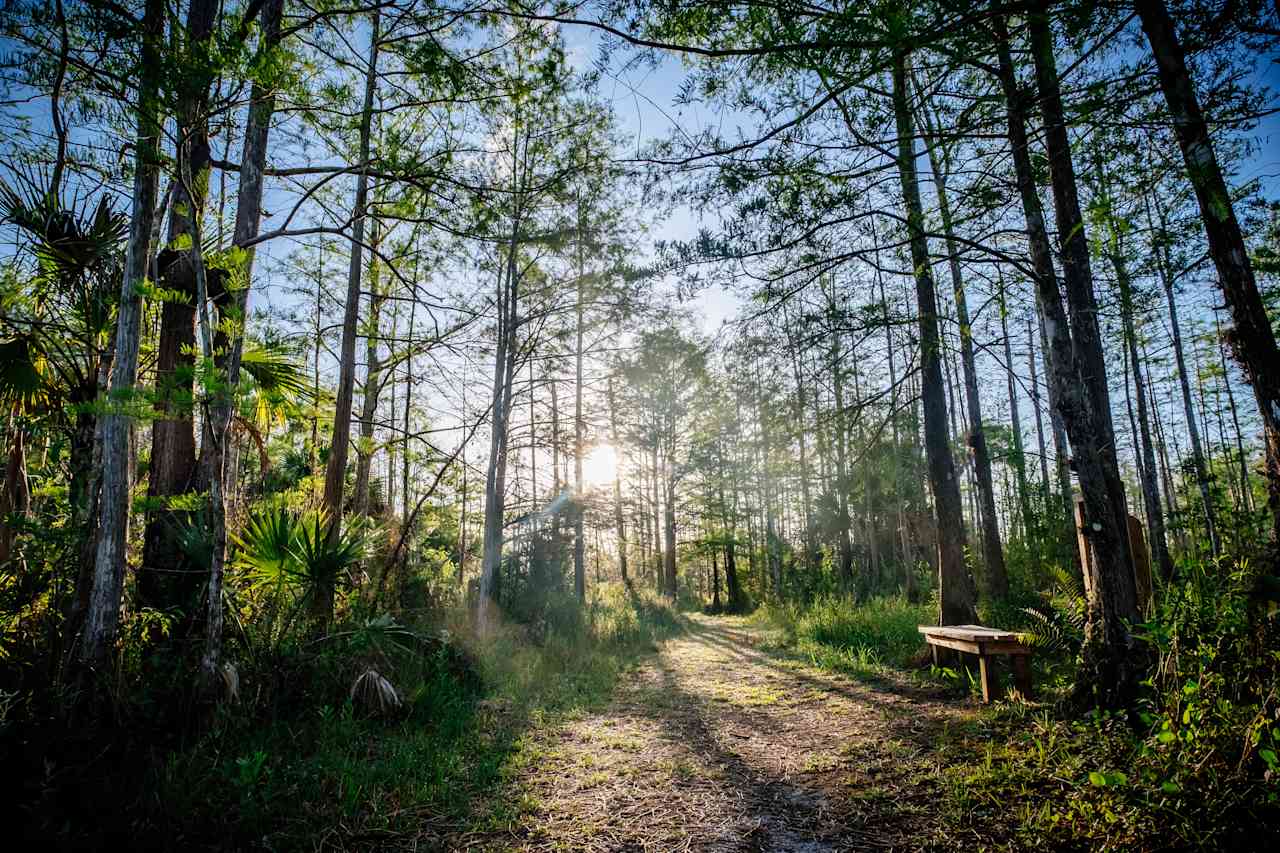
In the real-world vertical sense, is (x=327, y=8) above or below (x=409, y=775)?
above

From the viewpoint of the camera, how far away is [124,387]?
11.7ft

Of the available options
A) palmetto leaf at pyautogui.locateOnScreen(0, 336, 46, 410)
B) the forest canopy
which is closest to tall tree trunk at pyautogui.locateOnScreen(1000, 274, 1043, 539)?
the forest canopy

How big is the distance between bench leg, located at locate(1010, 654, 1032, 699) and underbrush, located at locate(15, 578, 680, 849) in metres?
4.29

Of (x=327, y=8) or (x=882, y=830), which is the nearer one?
(x=882, y=830)

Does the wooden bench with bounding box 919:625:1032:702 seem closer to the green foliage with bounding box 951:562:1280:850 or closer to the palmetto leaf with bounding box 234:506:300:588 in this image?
the green foliage with bounding box 951:562:1280:850

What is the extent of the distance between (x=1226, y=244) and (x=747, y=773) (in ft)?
13.6

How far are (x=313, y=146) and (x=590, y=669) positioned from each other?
783cm

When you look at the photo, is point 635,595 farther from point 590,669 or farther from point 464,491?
point 590,669

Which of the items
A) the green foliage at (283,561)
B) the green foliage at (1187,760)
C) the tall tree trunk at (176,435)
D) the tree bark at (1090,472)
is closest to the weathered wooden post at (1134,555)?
the tree bark at (1090,472)

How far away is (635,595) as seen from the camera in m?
18.2

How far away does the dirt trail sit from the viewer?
2.91 metres

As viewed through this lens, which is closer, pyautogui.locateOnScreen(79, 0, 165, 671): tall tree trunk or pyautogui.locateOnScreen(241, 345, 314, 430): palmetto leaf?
pyautogui.locateOnScreen(79, 0, 165, 671): tall tree trunk

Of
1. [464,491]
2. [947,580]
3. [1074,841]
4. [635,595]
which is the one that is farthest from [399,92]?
[635,595]

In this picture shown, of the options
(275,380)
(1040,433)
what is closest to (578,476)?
(275,380)
